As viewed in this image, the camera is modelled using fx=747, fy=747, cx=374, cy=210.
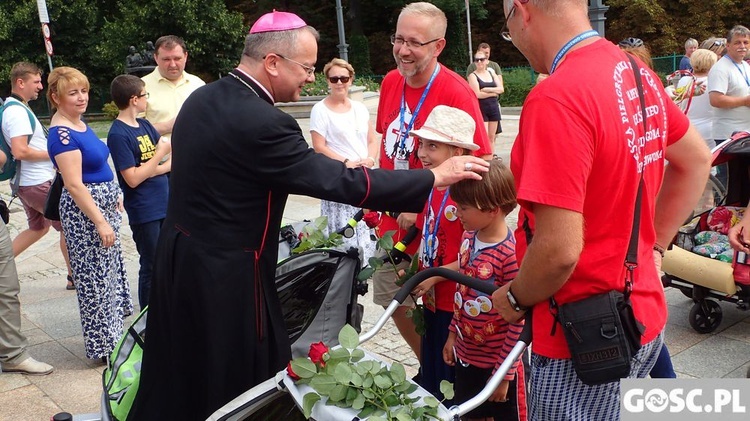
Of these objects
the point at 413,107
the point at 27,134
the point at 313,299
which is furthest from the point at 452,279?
the point at 27,134

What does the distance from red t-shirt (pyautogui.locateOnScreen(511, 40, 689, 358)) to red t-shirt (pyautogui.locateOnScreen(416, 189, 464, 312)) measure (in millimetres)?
1093

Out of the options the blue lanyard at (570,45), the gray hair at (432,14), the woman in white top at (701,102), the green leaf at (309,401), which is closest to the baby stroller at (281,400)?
the green leaf at (309,401)

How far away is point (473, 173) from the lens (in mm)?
2834

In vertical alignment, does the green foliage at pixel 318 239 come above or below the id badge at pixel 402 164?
below

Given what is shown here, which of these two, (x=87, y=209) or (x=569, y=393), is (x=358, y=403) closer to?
(x=569, y=393)

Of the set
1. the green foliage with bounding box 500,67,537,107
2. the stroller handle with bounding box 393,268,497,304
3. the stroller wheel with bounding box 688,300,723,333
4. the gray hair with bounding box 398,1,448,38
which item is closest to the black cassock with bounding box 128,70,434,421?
the stroller handle with bounding box 393,268,497,304

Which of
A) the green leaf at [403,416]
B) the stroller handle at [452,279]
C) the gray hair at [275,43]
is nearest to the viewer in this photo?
the green leaf at [403,416]

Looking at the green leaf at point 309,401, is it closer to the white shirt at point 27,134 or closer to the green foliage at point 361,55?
the white shirt at point 27,134

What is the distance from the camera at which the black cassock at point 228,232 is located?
278 cm

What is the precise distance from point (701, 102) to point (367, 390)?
281 inches

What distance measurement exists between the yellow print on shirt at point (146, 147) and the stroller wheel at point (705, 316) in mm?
3976

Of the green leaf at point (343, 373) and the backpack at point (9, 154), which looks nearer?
the green leaf at point (343, 373)

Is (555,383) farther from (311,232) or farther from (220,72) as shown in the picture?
(220,72)

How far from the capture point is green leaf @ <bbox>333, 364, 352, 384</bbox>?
2.04 metres
